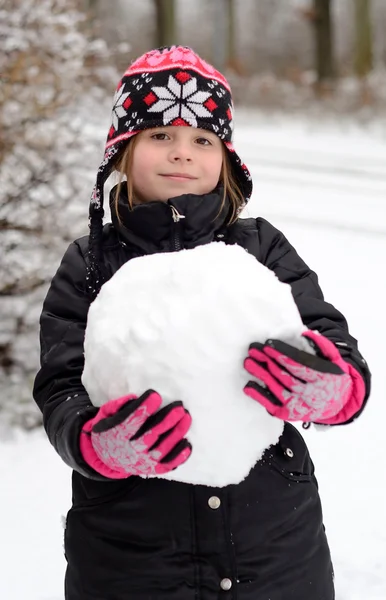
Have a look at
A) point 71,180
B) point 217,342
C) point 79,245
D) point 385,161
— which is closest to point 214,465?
point 217,342

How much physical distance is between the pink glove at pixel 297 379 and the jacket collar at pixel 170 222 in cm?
42

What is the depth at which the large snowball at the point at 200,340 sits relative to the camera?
1362 mm

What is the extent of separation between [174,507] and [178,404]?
33 cm

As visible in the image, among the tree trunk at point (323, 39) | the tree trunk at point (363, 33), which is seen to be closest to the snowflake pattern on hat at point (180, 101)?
the tree trunk at point (323, 39)

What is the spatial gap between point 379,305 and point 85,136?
2.33 meters

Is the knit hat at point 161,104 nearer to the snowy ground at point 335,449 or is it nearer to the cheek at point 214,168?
the cheek at point 214,168

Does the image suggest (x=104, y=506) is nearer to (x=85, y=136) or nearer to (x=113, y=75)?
(x=85, y=136)

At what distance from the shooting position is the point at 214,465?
4.68 ft

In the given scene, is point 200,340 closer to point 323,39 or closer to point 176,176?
point 176,176

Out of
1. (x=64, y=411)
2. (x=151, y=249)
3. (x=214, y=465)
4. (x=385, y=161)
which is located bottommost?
(x=214, y=465)

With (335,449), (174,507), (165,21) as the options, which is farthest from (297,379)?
(165,21)

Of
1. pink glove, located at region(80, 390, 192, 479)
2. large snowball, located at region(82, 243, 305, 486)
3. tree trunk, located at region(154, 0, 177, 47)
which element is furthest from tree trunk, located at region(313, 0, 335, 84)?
pink glove, located at region(80, 390, 192, 479)

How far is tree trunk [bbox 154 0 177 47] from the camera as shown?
1400 centimetres

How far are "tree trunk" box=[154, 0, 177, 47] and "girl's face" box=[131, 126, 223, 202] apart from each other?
12981mm
